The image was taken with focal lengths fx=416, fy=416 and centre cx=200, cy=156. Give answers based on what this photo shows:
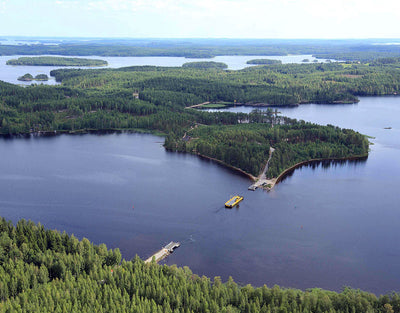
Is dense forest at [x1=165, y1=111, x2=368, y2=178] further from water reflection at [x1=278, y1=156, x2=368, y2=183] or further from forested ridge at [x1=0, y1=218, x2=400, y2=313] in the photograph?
forested ridge at [x1=0, y1=218, x2=400, y2=313]

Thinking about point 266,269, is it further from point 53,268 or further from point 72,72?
point 72,72

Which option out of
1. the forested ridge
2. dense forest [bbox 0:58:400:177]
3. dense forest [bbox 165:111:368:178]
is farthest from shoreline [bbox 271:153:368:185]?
the forested ridge

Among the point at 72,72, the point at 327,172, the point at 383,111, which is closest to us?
the point at 327,172

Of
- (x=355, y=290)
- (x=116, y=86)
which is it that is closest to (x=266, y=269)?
(x=355, y=290)

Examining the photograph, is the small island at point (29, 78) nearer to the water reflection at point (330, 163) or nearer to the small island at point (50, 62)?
the small island at point (50, 62)

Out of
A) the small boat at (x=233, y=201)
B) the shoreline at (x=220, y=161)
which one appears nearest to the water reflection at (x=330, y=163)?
the shoreline at (x=220, y=161)

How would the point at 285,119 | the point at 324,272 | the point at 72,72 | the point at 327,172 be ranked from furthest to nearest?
the point at 72,72, the point at 285,119, the point at 327,172, the point at 324,272
